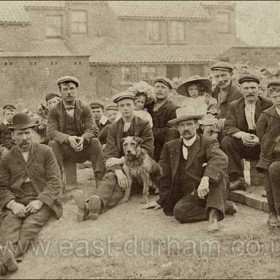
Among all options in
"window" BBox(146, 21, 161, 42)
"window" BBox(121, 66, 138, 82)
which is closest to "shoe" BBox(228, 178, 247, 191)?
"window" BBox(121, 66, 138, 82)

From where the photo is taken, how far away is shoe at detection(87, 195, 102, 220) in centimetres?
732

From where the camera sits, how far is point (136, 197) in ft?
27.2

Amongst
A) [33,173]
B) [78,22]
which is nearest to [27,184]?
[33,173]

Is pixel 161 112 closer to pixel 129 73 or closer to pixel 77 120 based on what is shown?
pixel 77 120

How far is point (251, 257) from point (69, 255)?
6.88 feet

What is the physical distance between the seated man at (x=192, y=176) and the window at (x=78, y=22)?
2803cm

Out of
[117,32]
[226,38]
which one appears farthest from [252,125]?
[226,38]

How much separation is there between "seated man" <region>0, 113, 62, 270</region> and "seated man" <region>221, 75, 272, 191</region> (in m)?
2.59

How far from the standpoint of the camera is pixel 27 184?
7.20 m

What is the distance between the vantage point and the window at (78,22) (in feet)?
112

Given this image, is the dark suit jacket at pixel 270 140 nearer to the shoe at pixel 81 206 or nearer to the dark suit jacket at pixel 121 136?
the dark suit jacket at pixel 121 136

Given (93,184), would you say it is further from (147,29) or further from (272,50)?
(147,29)

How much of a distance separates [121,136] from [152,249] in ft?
7.79

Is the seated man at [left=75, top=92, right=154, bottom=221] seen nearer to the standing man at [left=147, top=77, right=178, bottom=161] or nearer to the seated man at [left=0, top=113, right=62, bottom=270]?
the seated man at [left=0, top=113, right=62, bottom=270]
